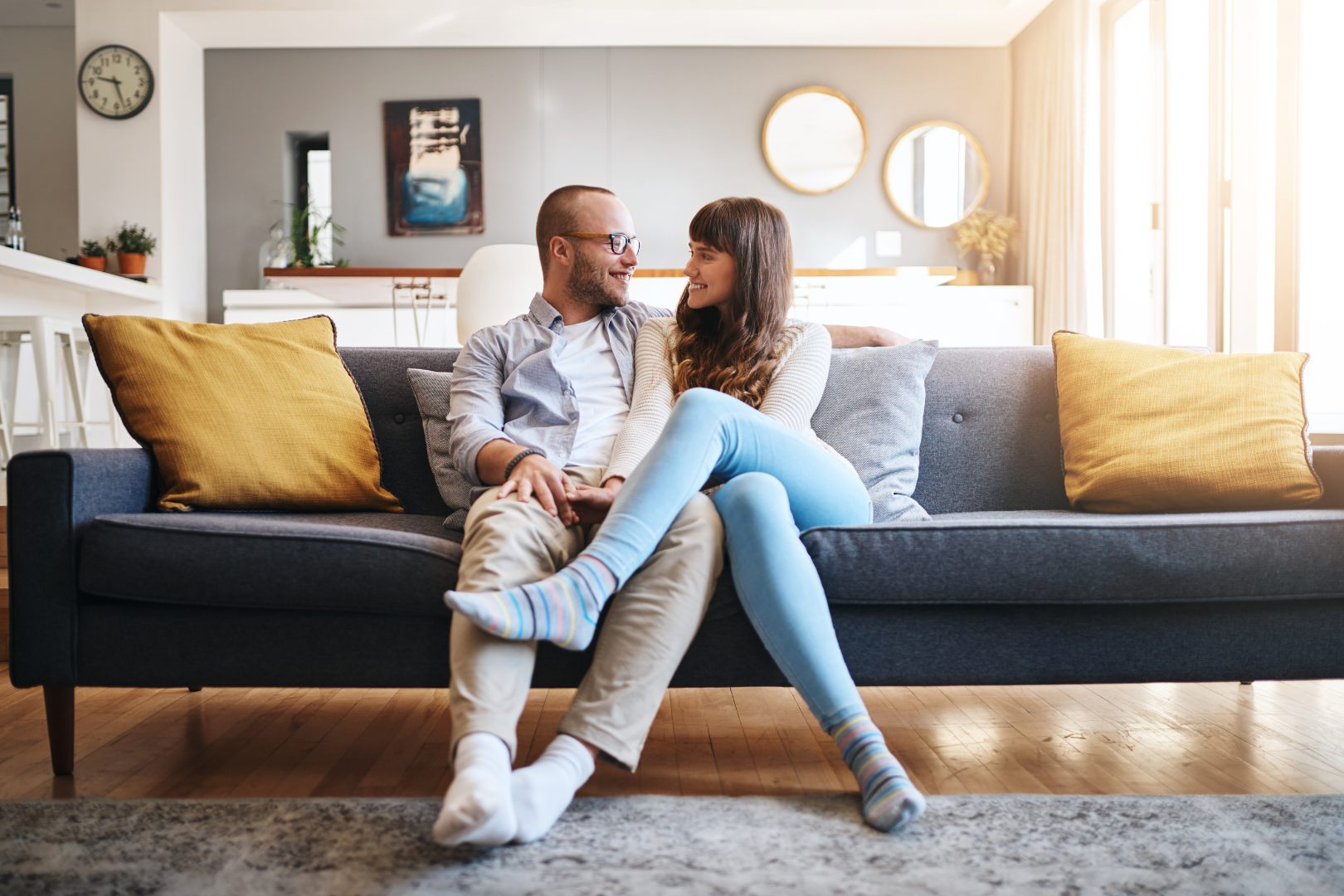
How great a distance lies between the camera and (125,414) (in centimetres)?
178

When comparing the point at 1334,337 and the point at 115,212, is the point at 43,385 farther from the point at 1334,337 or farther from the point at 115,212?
the point at 1334,337

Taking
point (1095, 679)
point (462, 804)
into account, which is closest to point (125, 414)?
point (462, 804)

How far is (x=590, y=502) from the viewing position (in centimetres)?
147

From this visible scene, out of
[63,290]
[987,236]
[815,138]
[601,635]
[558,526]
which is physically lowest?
[601,635]

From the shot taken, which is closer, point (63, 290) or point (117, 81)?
point (63, 290)

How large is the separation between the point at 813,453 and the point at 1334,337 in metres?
2.65

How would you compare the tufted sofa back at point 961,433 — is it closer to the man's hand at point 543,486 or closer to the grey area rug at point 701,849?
the man's hand at point 543,486

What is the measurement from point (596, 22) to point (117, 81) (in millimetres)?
2549

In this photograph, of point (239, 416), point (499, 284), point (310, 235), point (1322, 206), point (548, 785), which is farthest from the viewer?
point (310, 235)

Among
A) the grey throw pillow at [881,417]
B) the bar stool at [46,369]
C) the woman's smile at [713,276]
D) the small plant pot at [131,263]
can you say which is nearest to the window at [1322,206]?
the grey throw pillow at [881,417]

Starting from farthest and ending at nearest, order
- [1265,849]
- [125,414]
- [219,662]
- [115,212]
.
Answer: [115,212], [125,414], [219,662], [1265,849]

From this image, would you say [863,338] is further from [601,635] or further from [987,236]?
[987,236]

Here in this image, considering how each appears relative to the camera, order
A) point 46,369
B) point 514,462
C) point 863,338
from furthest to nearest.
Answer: point 46,369, point 863,338, point 514,462

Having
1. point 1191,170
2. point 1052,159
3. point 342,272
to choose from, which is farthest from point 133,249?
point 1191,170
